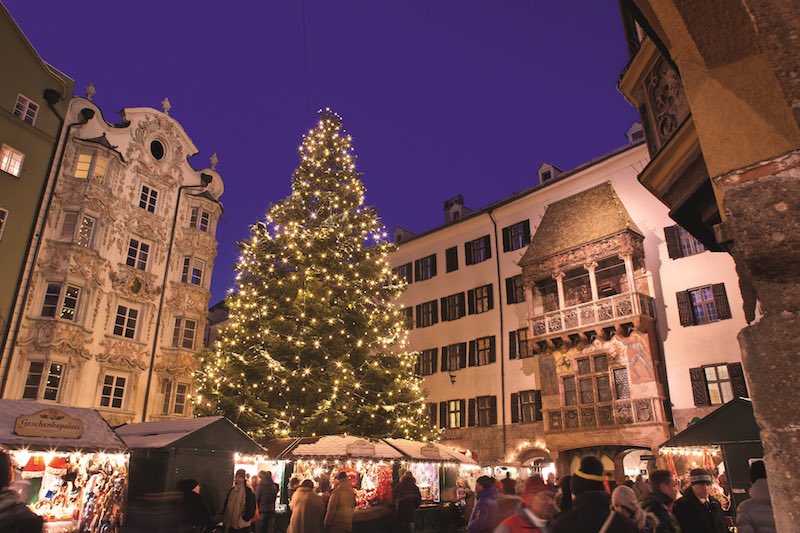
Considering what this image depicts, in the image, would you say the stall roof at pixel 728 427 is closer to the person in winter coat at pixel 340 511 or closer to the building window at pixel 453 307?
the person in winter coat at pixel 340 511

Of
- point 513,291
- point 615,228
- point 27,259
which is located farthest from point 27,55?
point 615,228

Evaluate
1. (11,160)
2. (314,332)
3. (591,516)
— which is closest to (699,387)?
(314,332)

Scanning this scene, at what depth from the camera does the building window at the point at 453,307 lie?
100 feet

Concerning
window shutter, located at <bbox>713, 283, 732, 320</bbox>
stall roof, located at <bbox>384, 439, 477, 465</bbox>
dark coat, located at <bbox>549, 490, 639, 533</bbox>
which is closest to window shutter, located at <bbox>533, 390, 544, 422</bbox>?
stall roof, located at <bbox>384, 439, 477, 465</bbox>

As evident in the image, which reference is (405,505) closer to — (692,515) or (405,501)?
(405,501)

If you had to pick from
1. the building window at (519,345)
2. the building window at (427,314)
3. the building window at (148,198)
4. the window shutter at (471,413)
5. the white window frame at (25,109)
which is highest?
the white window frame at (25,109)

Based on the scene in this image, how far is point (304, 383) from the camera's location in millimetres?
19109

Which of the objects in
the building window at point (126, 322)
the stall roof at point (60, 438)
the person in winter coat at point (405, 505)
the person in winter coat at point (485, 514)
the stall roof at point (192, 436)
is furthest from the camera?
the building window at point (126, 322)

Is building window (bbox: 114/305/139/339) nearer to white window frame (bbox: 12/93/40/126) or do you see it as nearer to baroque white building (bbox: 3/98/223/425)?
baroque white building (bbox: 3/98/223/425)

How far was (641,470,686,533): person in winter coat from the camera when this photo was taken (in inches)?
204

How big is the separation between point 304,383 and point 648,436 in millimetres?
13277

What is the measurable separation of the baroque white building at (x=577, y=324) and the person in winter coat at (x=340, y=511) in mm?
16070

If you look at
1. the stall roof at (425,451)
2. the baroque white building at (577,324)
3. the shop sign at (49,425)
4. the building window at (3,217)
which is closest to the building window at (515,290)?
the baroque white building at (577,324)

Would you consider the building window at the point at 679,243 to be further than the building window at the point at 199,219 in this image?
No
